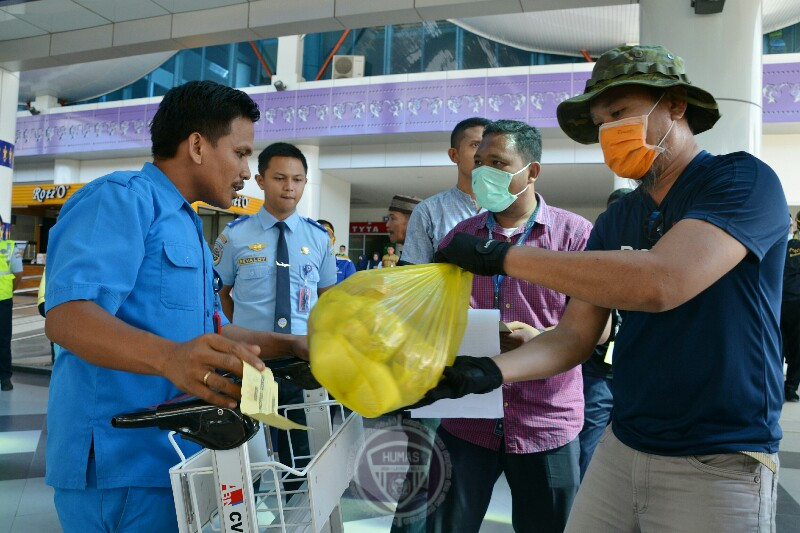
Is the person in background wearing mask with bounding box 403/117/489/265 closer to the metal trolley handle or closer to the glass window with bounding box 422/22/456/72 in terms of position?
the metal trolley handle

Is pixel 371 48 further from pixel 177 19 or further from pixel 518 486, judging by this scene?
pixel 518 486

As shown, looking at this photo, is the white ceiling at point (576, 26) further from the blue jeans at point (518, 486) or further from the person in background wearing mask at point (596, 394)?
the blue jeans at point (518, 486)

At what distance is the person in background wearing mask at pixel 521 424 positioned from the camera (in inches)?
74.7

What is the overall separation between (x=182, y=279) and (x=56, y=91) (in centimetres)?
1994

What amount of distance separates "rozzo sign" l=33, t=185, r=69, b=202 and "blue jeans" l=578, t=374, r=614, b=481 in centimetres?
1749

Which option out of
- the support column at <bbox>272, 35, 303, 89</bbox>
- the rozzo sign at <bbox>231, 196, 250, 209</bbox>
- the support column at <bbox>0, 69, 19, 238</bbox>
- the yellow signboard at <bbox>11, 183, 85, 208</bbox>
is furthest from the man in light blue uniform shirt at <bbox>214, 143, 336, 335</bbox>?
the yellow signboard at <bbox>11, 183, 85, 208</bbox>

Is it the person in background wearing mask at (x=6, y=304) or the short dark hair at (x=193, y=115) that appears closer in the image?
the short dark hair at (x=193, y=115)

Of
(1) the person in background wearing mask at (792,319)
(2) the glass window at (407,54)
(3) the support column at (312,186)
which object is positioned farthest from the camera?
(2) the glass window at (407,54)

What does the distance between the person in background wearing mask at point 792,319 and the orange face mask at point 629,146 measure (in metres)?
5.84

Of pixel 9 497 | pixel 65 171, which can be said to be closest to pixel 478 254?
pixel 9 497

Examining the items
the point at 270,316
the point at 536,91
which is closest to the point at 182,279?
the point at 270,316

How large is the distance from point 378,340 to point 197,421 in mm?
336

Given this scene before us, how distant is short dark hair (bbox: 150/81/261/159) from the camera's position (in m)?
1.46

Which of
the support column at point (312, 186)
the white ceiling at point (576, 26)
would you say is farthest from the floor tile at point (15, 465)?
the support column at point (312, 186)
